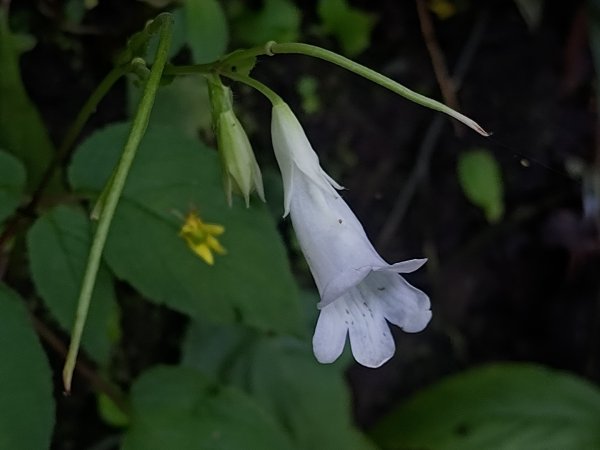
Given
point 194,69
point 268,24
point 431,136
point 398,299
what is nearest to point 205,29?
point 268,24

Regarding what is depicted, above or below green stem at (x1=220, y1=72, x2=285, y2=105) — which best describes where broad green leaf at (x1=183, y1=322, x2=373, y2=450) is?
below

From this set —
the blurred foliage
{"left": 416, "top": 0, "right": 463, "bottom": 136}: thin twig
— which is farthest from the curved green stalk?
{"left": 416, "top": 0, "right": 463, "bottom": 136}: thin twig

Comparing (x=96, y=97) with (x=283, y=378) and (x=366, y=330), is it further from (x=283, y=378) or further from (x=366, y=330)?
(x=283, y=378)

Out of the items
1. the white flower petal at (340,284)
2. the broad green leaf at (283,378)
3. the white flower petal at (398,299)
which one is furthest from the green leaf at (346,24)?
the white flower petal at (340,284)

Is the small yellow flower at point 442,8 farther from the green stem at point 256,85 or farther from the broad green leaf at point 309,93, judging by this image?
the green stem at point 256,85

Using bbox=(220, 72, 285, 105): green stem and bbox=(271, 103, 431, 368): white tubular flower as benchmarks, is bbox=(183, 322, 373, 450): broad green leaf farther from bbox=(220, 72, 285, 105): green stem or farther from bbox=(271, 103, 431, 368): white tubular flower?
bbox=(220, 72, 285, 105): green stem

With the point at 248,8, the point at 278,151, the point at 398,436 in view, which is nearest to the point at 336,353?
the point at 278,151
